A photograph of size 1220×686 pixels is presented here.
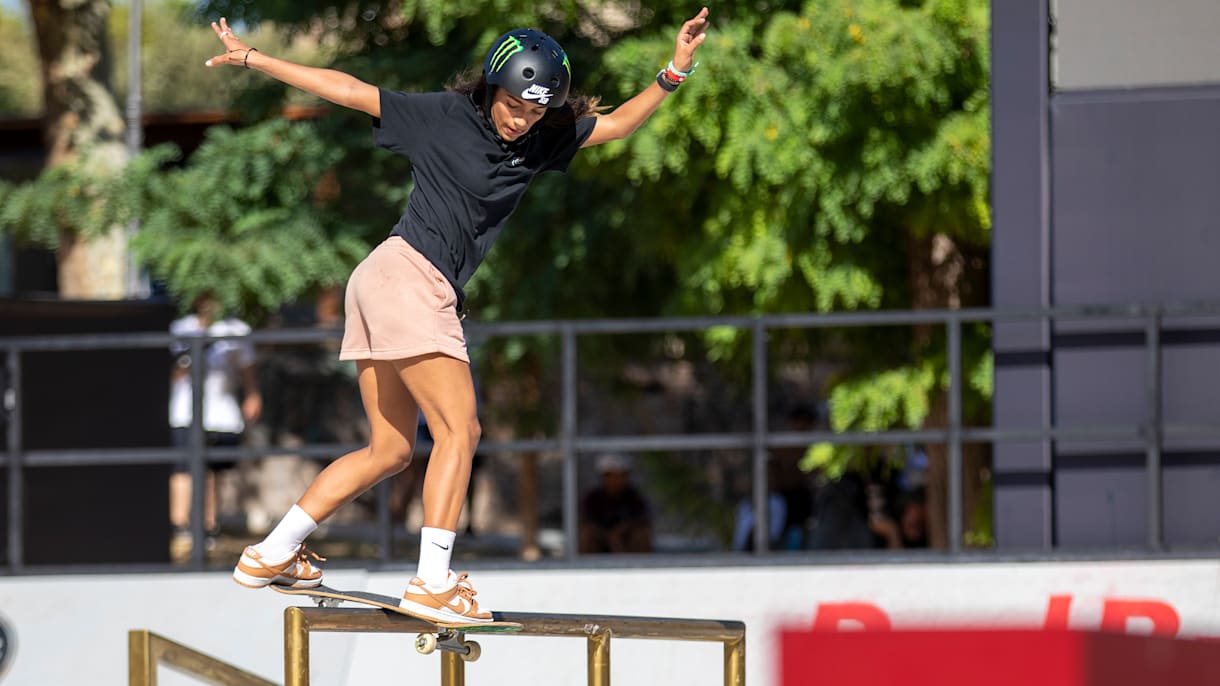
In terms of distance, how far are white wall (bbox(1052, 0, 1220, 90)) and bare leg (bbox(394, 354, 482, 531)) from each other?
426 centimetres

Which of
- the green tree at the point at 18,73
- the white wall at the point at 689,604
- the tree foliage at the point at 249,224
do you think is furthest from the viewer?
the green tree at the point at 18,73

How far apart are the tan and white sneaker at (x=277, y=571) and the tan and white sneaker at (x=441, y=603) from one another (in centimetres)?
36

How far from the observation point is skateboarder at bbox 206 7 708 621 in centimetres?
425

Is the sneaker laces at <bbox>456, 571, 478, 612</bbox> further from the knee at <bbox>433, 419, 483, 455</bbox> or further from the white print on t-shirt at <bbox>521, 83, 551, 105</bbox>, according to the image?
the white print on t-shirt at <bbox>521, 83, 551, 105</bbox>

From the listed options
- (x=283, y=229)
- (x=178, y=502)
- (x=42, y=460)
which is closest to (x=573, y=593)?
(x=42, y=460)

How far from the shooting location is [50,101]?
15.0 metres

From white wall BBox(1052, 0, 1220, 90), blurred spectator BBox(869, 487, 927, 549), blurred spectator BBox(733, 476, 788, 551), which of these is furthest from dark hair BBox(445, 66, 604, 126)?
blurred spectator BBox(869, 487, 927, 549)

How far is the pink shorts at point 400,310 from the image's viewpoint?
4.28 meters

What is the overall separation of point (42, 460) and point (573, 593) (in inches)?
105

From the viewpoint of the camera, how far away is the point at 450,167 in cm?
434

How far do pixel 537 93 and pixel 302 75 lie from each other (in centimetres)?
61

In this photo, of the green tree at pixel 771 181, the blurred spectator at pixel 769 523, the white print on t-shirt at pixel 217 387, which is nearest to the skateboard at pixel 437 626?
the green tree at pixel 771 181

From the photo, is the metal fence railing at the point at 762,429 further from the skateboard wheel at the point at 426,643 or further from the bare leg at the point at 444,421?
the bare leg at the point at 444,421

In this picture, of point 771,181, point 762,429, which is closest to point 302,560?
point 762,429
